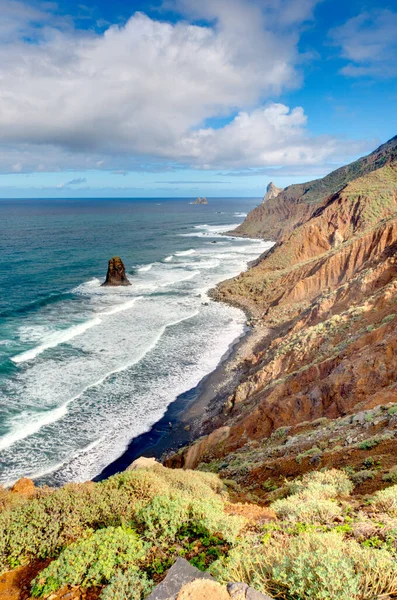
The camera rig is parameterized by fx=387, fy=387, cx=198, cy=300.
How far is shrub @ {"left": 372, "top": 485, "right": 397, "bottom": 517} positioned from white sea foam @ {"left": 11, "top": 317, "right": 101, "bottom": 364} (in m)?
27.6

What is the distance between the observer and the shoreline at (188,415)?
20.5m

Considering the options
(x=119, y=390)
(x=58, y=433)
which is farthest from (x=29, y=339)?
(x=58, y=433)

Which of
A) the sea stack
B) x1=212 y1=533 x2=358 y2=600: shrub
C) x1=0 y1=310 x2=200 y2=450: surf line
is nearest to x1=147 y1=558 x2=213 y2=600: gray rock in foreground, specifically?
x1=212 y1=533 x2=358 y2=600: shrub

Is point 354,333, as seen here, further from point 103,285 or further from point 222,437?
point 103,285

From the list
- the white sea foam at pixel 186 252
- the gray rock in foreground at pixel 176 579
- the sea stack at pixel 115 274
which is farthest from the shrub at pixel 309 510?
the white sea foam at pixel 186 252

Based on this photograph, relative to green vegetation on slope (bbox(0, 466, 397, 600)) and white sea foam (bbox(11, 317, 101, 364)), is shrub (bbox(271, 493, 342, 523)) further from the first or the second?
white sea foam (bbox(11, 317, 101, 364))

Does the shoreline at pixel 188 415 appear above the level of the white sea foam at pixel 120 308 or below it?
below

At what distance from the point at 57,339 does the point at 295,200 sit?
9087 centimetres

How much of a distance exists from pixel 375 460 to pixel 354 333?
10.5m

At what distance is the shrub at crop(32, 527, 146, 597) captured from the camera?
587cm

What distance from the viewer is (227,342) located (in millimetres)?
34469

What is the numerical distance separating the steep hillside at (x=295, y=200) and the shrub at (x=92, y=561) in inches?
3708

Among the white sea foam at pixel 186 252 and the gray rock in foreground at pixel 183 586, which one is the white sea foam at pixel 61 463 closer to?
the gray rock in foreground at pixel 183 586

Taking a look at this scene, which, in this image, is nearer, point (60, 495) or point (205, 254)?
point (60, 495)
